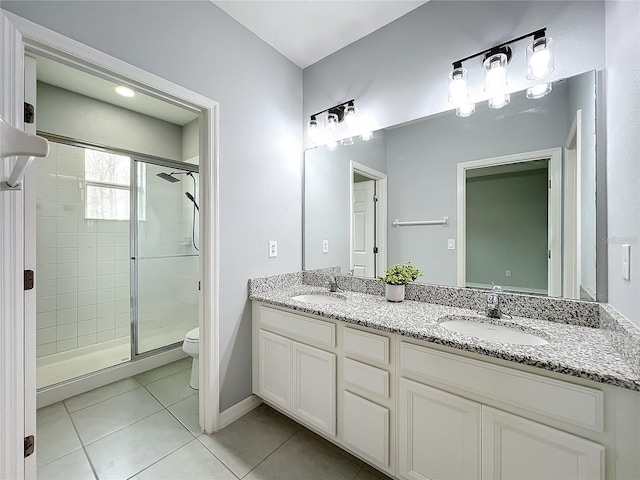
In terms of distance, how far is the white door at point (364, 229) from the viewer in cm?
203

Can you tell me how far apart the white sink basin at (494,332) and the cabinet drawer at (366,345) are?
1.07 feet

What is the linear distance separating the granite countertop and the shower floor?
65.6 inches

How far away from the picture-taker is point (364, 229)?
2.07 m

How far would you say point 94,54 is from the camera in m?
1.27

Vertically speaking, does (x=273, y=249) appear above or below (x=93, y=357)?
above

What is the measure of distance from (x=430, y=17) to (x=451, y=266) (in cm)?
153

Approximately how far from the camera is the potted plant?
1729mm

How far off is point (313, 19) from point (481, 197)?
1.59 meters

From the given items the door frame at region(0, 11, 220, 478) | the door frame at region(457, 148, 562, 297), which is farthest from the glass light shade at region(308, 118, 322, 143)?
the door frame at region(457, 148, 562, 297)

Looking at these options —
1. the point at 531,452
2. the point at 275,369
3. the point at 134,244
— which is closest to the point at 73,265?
the point at 134,244

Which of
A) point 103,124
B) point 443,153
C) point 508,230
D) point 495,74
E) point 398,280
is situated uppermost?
point 103,124

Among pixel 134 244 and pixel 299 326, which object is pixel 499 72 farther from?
pixel 134 244

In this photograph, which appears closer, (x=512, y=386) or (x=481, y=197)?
(x=512, y=386)

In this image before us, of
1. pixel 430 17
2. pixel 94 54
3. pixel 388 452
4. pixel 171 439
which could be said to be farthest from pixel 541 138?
pixel 171 439
